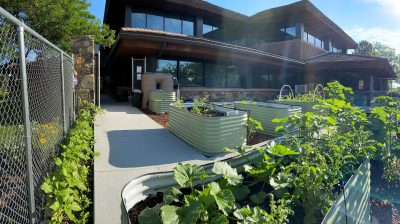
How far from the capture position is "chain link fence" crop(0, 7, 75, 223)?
1.99 m

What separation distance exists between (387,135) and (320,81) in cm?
1741

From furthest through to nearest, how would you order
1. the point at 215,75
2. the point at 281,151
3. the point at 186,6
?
the point at 215,75
the point at 186,6
the point at 281,151

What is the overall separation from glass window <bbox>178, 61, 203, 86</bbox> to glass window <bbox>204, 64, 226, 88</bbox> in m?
0.39

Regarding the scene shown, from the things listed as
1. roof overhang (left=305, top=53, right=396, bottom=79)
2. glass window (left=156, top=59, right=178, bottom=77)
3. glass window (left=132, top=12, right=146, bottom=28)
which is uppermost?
glass window (left=132, top=12, right=146, bottom=28)

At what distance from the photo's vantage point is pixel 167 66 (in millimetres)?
12953

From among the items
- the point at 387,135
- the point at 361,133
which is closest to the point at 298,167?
the point at 361,133

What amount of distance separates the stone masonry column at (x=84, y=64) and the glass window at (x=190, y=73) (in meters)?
6.58

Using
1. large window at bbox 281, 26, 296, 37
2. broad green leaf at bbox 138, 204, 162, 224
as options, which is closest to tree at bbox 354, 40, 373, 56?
large window at bbox 281, 26, 296, 37

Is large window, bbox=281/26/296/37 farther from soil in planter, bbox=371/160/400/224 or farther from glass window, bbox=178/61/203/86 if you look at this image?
soil in planter, bbox=371/160/400/224

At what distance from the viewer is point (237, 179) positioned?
1961 millimetres

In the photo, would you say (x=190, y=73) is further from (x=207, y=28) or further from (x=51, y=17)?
(x=51, y=17)

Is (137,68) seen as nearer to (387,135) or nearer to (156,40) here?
(156,40)

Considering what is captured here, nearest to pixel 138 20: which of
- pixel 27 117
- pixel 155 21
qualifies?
pixel 155 21

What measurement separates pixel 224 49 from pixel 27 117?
11.0m
